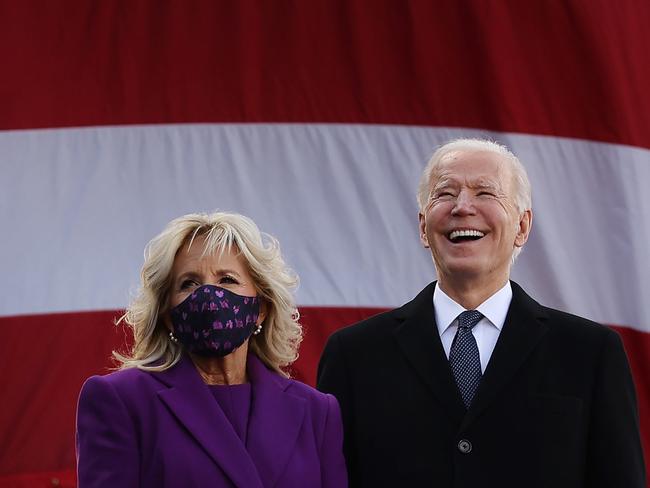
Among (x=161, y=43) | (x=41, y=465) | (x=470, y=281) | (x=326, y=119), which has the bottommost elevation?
(x=41, y=465)

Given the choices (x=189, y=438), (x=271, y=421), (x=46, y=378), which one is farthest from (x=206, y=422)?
(x=46, y=378)

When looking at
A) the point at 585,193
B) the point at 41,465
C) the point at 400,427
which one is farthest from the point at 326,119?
the point at 400,427

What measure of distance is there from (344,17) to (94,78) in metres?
0.85

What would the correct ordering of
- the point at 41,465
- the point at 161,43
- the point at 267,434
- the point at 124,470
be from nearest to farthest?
1. the point at 124,470
2. the point at 267,434
3. the point at 41,465
4. the point at 161,43

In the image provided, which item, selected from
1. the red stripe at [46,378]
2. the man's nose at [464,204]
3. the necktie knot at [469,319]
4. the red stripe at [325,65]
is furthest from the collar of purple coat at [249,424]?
the red stripe at [325,65]

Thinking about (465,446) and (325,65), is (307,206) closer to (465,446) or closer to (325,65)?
Result: (325,65)

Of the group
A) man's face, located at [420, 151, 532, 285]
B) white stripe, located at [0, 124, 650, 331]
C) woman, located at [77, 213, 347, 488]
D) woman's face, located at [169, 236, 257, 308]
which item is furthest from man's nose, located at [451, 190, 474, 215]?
white stripe, located at [0, 124, 650, 331]

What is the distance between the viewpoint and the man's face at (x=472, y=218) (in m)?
2.49

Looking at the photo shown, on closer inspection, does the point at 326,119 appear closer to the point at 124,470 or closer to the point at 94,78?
the point at 94,78

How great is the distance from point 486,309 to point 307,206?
1430 mm

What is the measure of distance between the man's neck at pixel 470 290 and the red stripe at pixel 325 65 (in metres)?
1.48

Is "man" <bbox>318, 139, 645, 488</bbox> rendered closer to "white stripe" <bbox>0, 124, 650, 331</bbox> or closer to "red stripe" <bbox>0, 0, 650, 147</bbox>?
"white stripe" <bbox>0, 124, 650, 331</bbox>

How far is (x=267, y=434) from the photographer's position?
90.2 inches

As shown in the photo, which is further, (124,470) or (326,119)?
(326,119)
